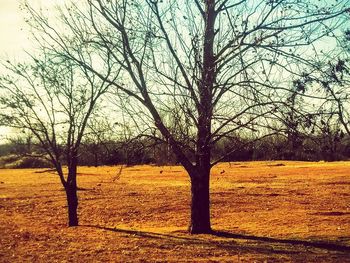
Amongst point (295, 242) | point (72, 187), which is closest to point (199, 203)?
point (295, 242)

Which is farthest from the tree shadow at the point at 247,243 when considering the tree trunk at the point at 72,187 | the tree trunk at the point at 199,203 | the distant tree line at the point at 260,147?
the tree trunk at the point at 72,187

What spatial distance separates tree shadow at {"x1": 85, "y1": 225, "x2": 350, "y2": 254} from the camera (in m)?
10.8

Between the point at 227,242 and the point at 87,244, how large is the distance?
3.40 metres

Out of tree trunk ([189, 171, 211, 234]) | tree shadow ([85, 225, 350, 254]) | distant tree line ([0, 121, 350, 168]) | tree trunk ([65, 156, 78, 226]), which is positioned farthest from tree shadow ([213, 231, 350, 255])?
tree trunk ([65, 156, 78, 226])

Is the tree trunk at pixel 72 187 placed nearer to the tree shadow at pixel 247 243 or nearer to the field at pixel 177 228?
the field at pixel 177 228

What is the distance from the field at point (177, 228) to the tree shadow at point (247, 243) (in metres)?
0.02

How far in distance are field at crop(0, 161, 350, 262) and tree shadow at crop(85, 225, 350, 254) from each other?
21 mm

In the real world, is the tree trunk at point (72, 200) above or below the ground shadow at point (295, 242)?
above

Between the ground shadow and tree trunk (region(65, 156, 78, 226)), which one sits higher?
tree trunk (region(65, 156, 78, 226))

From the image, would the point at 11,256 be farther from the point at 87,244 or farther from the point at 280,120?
the point at 280,120

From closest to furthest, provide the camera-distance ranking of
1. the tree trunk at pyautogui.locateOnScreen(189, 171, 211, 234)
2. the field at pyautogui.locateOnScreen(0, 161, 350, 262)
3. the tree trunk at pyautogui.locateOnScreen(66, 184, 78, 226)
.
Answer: the field at pyautogui.locateOnScreen(0, 161, 350, 262)
the tree trunk at pyautogui.locateOnScreen(189, 171, 211, 234)
the tree trunk at pyautogui.locateOnScreen(66, 184, 78, 226)

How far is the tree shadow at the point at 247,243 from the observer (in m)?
10.8

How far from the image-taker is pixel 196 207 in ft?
43.4

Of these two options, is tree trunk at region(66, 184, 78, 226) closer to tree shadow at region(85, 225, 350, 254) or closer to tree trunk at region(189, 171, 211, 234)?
tree shadow at region(85, 225, 350, 254)
